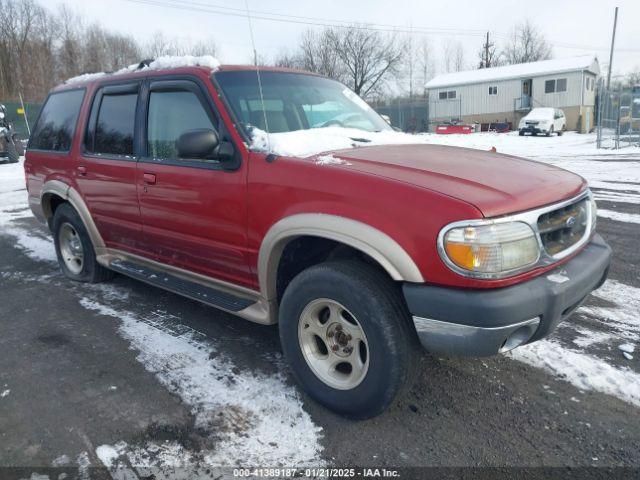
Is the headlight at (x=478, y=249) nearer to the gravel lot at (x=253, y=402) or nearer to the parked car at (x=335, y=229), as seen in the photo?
the parked car at (x=335, y=229)

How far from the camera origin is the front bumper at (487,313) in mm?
2174

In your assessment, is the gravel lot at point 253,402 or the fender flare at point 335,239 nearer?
the fender flare at point 335,239

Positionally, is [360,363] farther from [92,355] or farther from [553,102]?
[553,102]

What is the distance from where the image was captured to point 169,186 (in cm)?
346

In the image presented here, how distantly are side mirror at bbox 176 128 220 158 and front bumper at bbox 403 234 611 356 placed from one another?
4.79 feet

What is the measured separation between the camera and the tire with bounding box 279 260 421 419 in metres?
2.38

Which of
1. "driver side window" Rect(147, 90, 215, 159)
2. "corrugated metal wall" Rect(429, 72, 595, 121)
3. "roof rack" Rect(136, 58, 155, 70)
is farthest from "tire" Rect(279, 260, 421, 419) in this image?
"corrugated metal wall" Rect(429, 72, 595, 121)

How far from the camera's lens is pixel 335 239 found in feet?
8.20

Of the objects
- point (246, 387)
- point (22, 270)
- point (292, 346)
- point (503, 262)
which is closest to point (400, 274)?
point (503, 262)

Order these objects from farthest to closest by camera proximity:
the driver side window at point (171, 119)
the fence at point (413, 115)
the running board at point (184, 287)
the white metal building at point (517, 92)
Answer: the fence at point (413, 115) → the white metal building at point (517, 92) → the driver side window at point (171, 119) → the running board at point (184, 287)

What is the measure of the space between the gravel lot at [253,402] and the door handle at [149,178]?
115 centimetres

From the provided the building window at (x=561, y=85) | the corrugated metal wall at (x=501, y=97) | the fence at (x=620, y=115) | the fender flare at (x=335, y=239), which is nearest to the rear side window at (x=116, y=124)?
the fender flare at (x=335, y=239)

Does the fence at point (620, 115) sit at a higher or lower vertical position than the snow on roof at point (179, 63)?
lower

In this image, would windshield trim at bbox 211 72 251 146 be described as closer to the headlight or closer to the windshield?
the windshield
